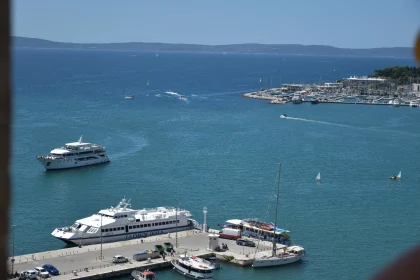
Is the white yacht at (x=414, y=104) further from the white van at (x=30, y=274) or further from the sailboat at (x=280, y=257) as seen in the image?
the white van at (x=30, y=274)

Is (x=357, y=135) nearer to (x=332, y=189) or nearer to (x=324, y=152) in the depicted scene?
(x=324, y=152)

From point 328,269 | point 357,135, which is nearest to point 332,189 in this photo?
point 328,269

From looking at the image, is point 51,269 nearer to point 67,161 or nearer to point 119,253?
point 119,253

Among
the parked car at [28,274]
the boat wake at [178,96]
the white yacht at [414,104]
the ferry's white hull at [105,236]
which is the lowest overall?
the ferry's white hull at [105,236]

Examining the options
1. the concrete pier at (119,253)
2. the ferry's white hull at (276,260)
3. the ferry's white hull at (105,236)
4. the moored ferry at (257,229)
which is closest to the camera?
the concrete pier at (119,253)

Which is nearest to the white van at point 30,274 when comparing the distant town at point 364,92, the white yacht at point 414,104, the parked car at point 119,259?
the parked car at point 119,259

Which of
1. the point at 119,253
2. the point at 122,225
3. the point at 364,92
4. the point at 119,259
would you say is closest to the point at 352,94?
the point at 364,92
